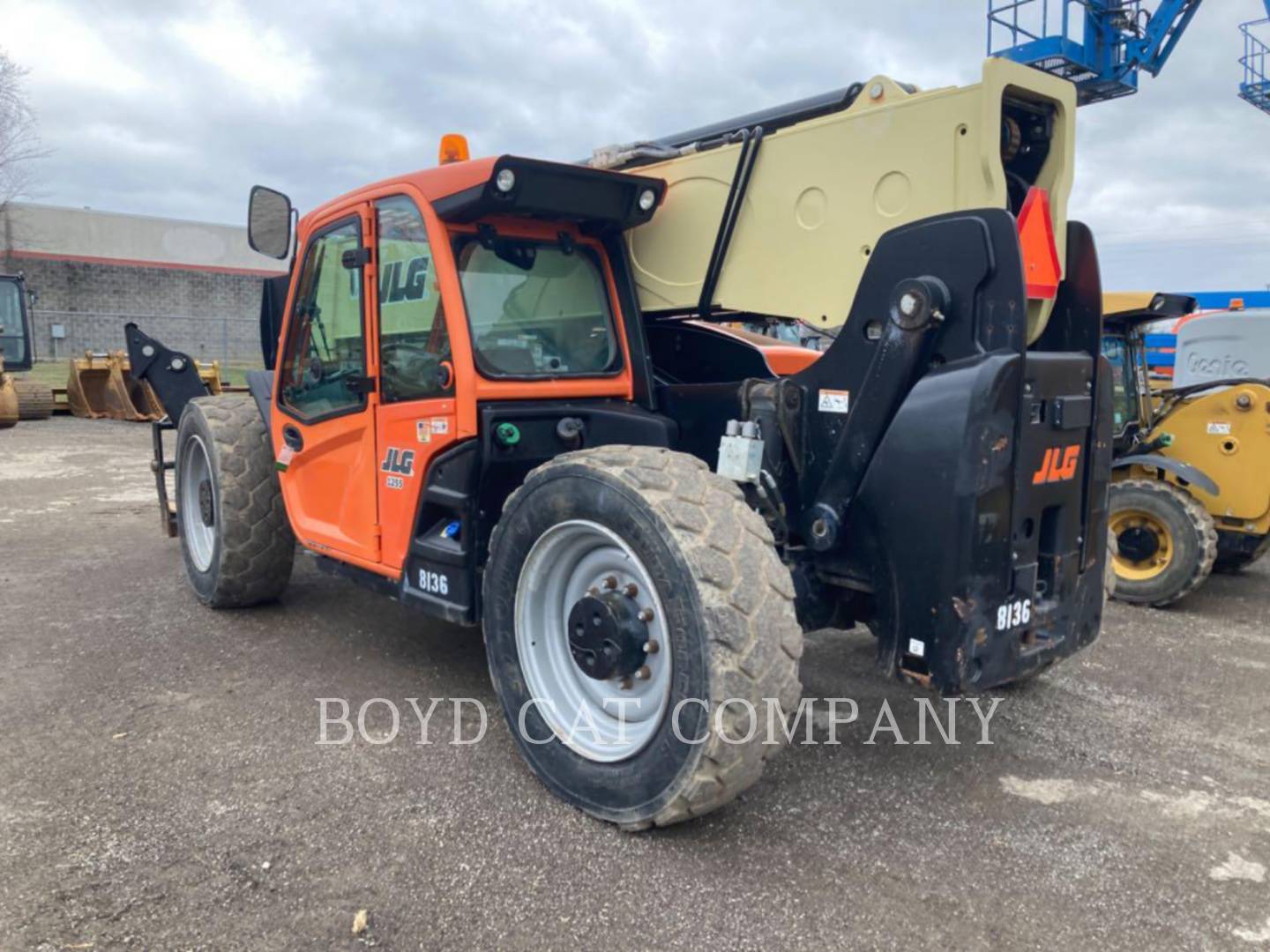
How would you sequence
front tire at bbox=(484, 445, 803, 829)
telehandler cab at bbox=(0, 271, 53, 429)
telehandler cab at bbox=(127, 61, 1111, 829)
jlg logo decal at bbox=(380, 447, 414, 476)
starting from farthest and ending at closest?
telehandler cab at bbox=(0, 271, 53, 429)
jlg logo decal at bbox=(380, 447, 414, 476)
telehandler cab at bbox=(127, 61, 1111, 829)
front tire at bbox=(484, 445, 803, 829)

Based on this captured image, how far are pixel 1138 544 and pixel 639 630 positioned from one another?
4834mm

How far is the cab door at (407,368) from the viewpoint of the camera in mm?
3674

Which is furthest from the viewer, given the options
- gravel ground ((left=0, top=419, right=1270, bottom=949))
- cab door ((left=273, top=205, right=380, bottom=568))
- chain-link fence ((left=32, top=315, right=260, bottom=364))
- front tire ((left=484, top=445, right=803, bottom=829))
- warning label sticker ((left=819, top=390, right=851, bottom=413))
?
chain-link fence ((left=32, top=315, right=260, bottom=364))

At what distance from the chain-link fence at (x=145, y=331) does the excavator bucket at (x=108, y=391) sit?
5260 millimetres

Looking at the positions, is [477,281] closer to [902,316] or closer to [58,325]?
[902,316]

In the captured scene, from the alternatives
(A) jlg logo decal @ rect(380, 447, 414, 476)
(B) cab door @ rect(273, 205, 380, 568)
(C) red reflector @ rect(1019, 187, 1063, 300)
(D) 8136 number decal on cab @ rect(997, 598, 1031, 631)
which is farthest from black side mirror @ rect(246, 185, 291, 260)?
(D) 8136 number decal on cab @ rect(997, 598, 1031, 631)

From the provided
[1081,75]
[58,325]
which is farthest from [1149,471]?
[58,325]

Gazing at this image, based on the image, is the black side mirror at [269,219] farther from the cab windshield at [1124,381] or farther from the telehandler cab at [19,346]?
the telehandler cab at [19,346]

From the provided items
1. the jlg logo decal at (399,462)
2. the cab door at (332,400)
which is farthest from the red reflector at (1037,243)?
the cab door at (332,400)

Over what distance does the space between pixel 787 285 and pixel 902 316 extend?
0.64 m

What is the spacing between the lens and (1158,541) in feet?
21.0

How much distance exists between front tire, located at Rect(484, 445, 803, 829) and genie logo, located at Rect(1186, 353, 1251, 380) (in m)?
11.1

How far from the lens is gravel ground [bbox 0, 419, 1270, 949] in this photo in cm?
257

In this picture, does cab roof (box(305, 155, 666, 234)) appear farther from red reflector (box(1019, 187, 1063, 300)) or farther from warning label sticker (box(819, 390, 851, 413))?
red reflector (box(1019, 187, 1063, 300))
